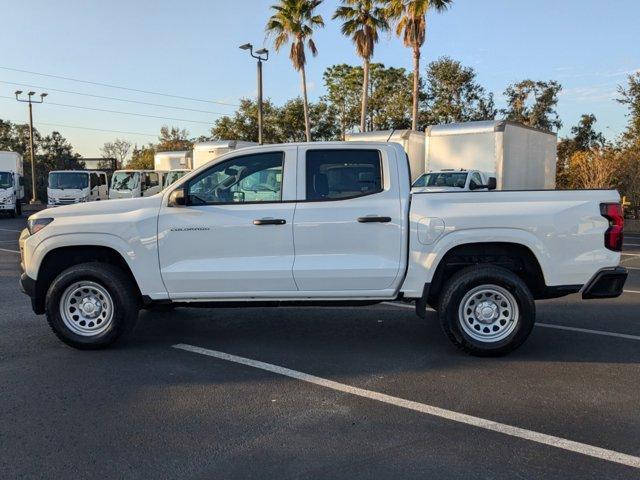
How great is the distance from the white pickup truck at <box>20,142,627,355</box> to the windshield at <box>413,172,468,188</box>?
36.7ft

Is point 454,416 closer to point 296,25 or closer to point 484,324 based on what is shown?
point 484,324

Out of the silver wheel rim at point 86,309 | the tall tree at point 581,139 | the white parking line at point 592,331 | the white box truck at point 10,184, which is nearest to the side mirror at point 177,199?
the silver wheel rim at point 86,309

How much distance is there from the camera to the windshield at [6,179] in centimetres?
2717

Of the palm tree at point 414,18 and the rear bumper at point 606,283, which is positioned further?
the palm tree at point 414,18

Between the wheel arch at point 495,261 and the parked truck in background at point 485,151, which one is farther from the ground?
the parked truck in background at point 485,151

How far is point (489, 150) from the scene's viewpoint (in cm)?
1752

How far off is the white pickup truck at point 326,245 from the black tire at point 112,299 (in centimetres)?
1

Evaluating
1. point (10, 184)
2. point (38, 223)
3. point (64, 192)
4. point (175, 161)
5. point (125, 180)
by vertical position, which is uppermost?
point (175, 161)

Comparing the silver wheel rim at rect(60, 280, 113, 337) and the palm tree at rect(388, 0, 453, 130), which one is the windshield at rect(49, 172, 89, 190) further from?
the silver wheel rim at rect(60, 280, 113, 337)

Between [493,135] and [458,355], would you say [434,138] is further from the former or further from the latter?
[458,355]

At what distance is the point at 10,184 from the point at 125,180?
5436mm

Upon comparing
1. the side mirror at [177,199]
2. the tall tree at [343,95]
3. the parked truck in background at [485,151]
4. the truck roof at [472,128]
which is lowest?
the side mirror at [177,199]

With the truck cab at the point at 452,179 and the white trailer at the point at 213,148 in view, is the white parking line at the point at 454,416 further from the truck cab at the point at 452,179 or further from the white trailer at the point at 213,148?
the white trailer at the point at 213,148

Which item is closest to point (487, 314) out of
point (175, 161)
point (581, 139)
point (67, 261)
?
point (67, 261)
